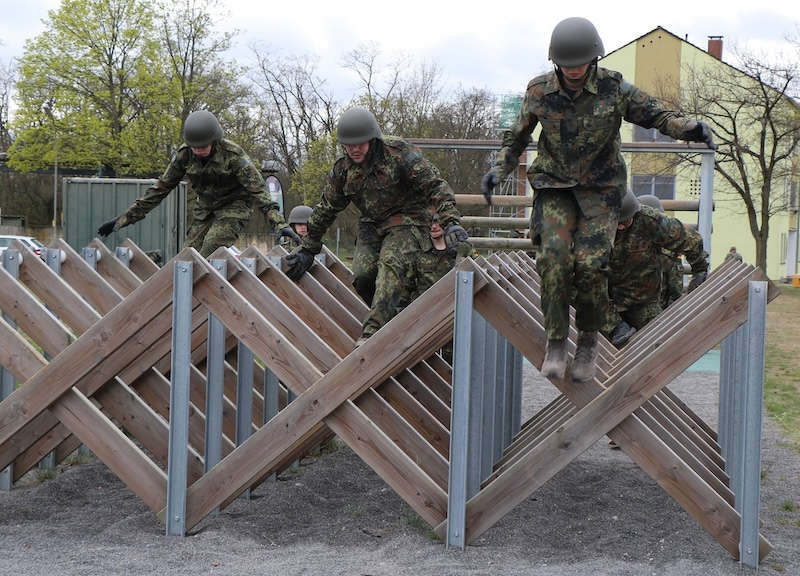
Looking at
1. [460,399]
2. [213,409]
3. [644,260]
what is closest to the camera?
[460,399]

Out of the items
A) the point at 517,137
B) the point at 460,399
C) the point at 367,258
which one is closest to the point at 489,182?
the point at 517,137

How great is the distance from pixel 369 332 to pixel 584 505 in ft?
5.19

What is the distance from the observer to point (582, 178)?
5086 millimetres

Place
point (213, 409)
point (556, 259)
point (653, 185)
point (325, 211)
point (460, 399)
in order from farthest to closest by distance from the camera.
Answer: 1. point (653, 185)
2. point (325, 211)
3. point (213, 409)
4. point (556, 259)
5. point (460, 399)

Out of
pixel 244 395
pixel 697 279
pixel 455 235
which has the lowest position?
pixel 244 395

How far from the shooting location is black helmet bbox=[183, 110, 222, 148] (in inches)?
328

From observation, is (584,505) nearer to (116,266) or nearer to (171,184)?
(116,266)

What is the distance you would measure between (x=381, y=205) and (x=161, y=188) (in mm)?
2581

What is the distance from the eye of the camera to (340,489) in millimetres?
6379

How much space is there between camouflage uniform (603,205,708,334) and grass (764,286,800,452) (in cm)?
170

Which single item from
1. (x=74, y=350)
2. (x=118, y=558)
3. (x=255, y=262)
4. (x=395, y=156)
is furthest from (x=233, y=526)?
(x=395, y=156)

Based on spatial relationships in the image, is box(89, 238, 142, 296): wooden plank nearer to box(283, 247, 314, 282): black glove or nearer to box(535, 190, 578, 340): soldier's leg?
box(283, 247, 314, 282): black glove

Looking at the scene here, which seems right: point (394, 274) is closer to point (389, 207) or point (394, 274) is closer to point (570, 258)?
point (389, 207)

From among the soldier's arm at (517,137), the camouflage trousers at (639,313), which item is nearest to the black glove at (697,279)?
the camouflage trousers at (639,313)
